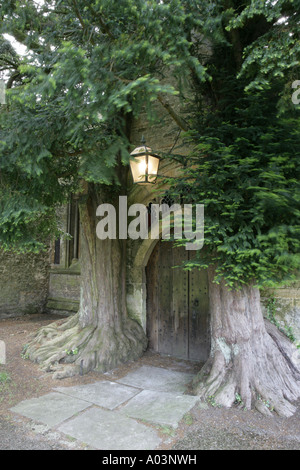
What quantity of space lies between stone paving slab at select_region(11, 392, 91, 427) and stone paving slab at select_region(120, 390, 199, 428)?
56 cm

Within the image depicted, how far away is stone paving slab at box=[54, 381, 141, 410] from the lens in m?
3.54

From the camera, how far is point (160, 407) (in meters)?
3.33

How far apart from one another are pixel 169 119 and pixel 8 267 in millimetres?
6389

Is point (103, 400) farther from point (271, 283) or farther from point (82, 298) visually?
point (271, 283)

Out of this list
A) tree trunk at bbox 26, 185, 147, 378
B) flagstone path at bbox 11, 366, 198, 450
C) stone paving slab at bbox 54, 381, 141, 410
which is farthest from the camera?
tree trunk at bbox 26, 185, 147, 378

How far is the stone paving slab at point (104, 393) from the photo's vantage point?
11.6 feet

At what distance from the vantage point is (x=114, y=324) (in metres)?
5.05

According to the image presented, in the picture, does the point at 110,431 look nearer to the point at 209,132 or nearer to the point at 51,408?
the point at 51,408

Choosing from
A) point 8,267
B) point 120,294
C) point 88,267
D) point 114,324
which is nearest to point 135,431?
point 114,324

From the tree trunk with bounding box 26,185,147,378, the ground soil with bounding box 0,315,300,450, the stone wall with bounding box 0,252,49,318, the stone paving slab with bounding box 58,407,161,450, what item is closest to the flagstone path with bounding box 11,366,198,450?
the stone paving slab with bounding box 58,407,161,450

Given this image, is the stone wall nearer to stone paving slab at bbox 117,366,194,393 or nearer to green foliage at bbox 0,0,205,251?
green foliage at bbox 0,0,205,251

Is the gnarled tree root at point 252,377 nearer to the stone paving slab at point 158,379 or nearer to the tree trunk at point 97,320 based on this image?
the stone paving slab at point 158,379

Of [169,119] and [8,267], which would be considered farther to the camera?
[8,267]

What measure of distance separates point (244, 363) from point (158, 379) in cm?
153
